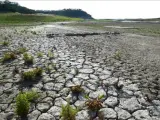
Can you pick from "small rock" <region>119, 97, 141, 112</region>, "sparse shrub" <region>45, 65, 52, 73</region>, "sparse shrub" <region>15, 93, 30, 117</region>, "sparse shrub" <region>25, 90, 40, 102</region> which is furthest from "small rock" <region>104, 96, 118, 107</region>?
"sparse shrub" <region>45, 65, 52, 73</region>

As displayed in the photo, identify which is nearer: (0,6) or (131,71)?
(131,71)

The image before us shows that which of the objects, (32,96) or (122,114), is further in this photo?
(32,96)

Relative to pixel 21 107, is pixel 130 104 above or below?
below

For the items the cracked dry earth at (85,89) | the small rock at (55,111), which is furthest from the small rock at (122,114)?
the small rock at (55,111)

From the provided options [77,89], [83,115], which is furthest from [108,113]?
[77,89]

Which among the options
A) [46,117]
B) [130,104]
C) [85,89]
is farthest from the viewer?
[85,89]

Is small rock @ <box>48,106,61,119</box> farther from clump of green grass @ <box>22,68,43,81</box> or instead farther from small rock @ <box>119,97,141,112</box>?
clump of green grass @ <box>22,68,43,81</box>

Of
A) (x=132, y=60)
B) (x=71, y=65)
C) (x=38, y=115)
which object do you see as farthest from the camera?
(x=132, y=60)

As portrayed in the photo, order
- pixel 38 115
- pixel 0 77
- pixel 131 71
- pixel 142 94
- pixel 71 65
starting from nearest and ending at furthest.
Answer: pixel 38 115 → pixel 142 94 → pixel 0 77 → pixel 131 71 → pixel 71 65

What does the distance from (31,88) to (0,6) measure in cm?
11416

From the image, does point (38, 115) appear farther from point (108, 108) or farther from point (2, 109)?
point (108, 108)

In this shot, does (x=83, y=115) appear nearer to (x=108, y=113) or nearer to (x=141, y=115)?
(x=108, y=113)

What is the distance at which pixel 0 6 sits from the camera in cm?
11088

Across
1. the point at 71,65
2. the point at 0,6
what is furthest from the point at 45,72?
the point at 0,6
